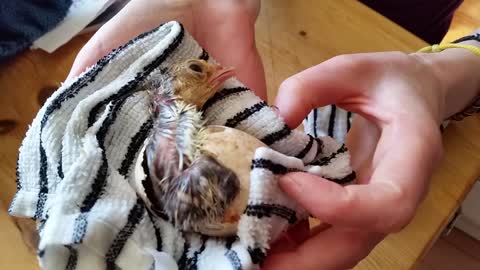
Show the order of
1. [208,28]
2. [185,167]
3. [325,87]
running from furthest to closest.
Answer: [208,28]
[325,87]
[185,167]


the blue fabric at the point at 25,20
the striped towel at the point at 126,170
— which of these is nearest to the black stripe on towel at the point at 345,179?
the striped towel at the point at 126,170

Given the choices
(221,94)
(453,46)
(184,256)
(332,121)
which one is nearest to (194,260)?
(184,256)

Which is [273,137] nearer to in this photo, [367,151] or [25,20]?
[367,151]

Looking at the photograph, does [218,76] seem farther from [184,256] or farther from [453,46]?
[453,46]

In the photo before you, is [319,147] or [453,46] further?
[453,46]

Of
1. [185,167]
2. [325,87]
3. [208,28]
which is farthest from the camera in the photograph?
[208,28]

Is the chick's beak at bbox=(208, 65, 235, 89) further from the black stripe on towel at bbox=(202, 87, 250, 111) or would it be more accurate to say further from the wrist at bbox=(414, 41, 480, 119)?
the wrist at bbox=(414, 41, 480, 119)
